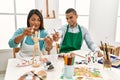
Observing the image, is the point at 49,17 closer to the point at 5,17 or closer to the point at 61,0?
the point at 61,0

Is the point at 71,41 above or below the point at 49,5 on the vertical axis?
below

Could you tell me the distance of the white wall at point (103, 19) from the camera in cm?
316

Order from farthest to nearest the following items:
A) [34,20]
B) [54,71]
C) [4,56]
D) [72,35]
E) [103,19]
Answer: [103,19]
[4,56]
[72,35]
[34,20]
[54,71]

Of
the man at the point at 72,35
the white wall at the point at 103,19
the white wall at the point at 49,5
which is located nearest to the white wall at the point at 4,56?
the white wall at the point at 49,5

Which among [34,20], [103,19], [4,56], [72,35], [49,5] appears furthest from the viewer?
[103,19]

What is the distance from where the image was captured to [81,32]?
2070mm

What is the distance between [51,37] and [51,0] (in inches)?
61.1

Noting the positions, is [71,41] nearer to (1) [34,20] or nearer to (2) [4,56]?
(1) [34,20]

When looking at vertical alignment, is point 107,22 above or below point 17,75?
above

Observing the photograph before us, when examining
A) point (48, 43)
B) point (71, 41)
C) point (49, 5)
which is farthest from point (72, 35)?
point (49, 5)

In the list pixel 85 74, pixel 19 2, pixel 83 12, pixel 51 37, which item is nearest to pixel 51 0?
pixel 19 2

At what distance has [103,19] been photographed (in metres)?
3.19

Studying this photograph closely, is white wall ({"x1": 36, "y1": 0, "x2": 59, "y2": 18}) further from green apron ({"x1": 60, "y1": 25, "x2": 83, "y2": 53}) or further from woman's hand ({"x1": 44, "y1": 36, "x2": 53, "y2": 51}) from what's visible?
woman's hand ({"x1": 44, "y1": 36, "x2": 53, "y2": 51})

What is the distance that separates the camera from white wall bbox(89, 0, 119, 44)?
10.4 feet
